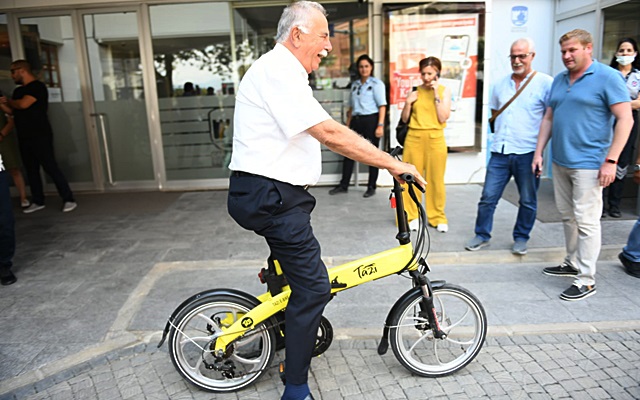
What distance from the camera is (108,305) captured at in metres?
4.10

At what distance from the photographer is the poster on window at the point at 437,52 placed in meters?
7.56

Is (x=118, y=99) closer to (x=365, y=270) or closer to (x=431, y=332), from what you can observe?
(x=365, y=270)

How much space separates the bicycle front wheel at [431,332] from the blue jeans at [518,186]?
6.58 feet

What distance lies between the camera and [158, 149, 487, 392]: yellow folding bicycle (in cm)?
280

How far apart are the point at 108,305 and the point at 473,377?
9.58 ft

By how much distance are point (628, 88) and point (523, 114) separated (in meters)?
1.70

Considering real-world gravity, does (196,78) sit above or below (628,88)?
above

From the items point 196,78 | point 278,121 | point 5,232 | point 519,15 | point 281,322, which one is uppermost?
point 519,15

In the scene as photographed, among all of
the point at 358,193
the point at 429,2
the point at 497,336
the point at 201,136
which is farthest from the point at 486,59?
the point at 497,336

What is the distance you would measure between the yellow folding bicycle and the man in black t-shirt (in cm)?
517

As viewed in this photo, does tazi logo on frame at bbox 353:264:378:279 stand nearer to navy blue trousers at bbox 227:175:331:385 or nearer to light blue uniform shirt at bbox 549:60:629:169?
navy blue trousers at bbox 227:175:331:385

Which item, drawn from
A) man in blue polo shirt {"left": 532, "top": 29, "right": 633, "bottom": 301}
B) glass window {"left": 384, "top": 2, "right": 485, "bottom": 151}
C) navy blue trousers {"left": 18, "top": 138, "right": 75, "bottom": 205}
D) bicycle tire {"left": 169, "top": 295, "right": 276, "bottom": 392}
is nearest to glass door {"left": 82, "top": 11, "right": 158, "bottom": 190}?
navy blue trousers {"left": 18, "top": 138, "right": 75, "bottom": 205}

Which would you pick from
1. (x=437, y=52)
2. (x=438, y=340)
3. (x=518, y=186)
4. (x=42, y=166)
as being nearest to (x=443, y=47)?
(x=437, y=52)

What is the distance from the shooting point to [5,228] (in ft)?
14.5
